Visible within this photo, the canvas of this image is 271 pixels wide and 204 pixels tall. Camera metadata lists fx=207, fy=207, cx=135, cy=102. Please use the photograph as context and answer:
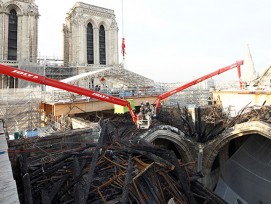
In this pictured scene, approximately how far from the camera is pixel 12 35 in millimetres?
30578

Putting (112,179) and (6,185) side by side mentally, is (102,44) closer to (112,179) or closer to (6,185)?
(112,179)

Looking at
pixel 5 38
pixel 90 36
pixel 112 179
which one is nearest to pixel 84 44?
pixel 90 36

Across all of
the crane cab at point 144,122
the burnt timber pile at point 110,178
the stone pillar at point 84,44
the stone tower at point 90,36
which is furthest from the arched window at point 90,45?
the burnt timber pile at point 110,178

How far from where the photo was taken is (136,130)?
11891 mm

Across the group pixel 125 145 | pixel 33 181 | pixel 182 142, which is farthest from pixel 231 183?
pixel 33 181

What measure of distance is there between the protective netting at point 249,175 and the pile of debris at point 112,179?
7.62 meters

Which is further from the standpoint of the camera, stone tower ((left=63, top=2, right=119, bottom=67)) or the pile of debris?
stone tower ((left=63, top=2, right=119, bottom=67))

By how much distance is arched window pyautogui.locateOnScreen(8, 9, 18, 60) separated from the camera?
3039cm

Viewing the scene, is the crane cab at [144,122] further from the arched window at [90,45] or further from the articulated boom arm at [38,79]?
the arched window at [90,45]

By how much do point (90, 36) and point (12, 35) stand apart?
43.6ft

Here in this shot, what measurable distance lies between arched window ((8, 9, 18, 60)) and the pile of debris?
99.4 feet

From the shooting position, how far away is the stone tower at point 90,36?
3691 centimetres

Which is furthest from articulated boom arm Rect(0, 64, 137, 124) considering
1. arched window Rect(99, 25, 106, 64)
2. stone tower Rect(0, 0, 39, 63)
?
arched window Rect(99, 25, 106, 64)

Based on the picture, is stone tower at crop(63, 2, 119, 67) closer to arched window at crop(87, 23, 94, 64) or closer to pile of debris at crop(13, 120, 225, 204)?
arched window at crop(87, 23, 94, 64)
